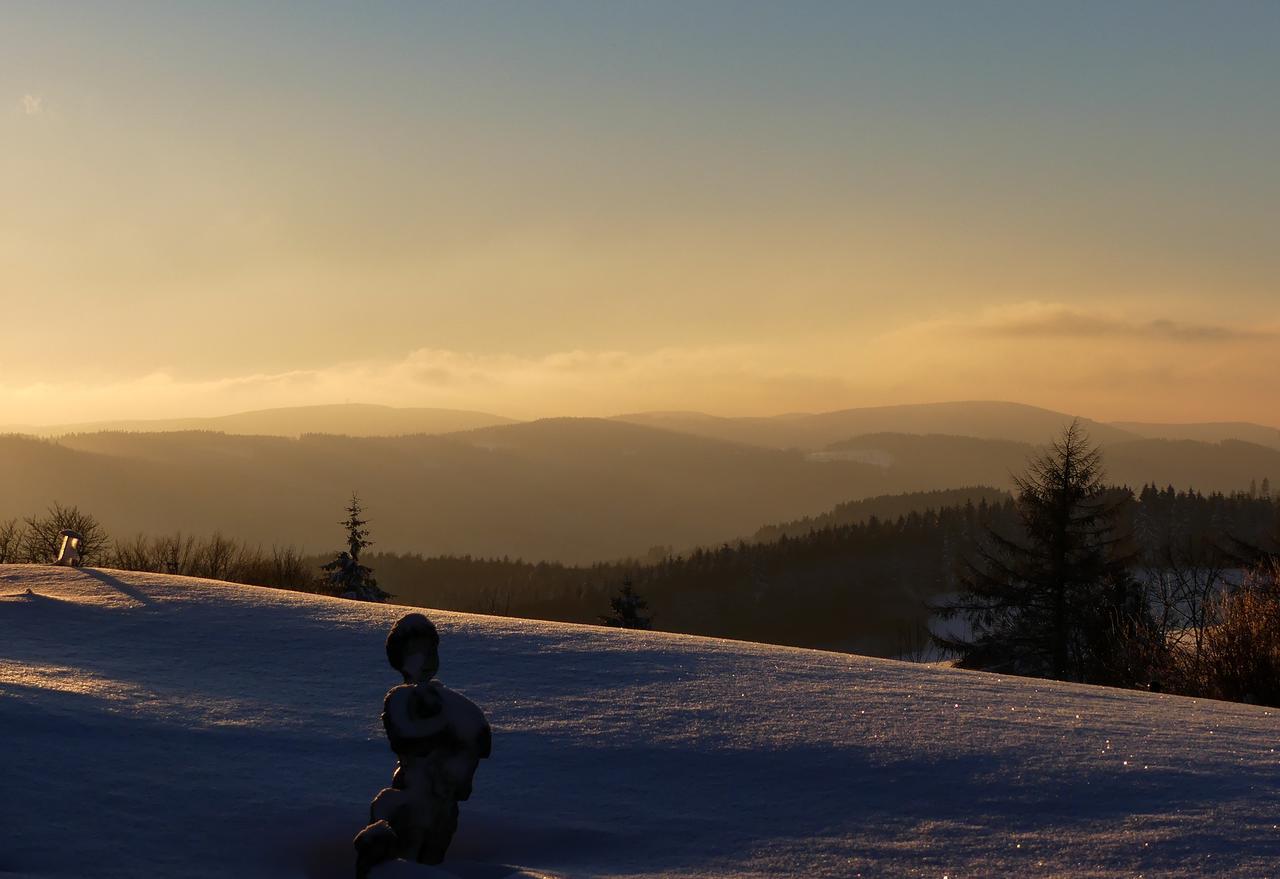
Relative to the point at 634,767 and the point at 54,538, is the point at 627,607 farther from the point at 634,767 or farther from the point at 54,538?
the point at 634,767

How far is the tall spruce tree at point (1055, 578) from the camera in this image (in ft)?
105

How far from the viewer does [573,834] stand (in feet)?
17.2

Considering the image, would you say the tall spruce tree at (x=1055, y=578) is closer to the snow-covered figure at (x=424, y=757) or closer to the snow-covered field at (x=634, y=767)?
the snow-covered field at (x=634, y=767)

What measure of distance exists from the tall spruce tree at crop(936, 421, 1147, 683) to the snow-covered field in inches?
1007

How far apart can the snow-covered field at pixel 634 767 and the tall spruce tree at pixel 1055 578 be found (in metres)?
25.6

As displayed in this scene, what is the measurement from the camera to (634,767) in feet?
19.6

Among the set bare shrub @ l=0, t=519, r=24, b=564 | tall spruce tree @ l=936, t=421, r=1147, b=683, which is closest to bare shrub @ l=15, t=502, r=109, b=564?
bare shrub @ l=0, t=519, r=24, b=564

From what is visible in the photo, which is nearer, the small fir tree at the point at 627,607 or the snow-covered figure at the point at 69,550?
the snow-covered figure at the point at 69,550

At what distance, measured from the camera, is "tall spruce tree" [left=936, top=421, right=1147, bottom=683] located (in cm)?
3197

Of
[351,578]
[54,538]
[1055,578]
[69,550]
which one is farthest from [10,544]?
[1055,578]

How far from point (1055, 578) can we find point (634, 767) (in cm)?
2988

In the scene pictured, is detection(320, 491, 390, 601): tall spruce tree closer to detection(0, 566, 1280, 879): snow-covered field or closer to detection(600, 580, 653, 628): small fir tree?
detection(600, 580, 653, 628): small fir tree

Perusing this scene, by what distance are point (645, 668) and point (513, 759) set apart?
2110mm

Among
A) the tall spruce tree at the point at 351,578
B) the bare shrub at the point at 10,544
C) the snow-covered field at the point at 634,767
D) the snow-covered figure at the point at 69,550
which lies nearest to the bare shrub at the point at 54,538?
the bare shrub at the point at 10,544
